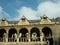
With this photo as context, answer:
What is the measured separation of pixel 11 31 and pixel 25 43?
7740 millimetres

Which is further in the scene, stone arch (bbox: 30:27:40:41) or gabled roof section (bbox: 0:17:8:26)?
stone arch (bbox: 30:27:40:41)

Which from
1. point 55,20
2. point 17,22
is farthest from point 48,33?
point 17,22

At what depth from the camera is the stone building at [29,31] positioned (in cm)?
5670

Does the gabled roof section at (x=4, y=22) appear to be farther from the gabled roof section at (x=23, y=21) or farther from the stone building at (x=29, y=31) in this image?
the gabled roof section at (x=23, y=21)

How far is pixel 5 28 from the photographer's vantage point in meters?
60.3

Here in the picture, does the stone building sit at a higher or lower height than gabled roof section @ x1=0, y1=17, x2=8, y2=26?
lower

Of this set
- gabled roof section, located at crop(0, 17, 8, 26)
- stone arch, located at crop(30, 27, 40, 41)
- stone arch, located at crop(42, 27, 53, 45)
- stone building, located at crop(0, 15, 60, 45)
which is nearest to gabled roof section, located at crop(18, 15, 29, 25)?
stone building, located at crop(0, 15, 60, 45)

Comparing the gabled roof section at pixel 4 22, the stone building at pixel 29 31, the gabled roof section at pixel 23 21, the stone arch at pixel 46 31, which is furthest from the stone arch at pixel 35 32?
the gabled roof section at pixel 4 22

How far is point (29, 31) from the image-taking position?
197ft

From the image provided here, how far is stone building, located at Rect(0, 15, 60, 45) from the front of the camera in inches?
2232

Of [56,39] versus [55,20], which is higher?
[55,20]

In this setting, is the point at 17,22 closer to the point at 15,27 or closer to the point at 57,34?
the point at 15,27

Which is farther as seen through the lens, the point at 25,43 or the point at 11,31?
the point at 11,31

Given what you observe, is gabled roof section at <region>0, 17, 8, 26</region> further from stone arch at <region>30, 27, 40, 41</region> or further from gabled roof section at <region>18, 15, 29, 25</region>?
stone arch at <region>30, 27, 40, 41</region>
